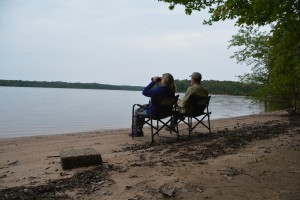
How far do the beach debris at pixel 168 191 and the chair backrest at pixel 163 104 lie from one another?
3.24 m

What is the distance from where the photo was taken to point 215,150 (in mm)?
5230

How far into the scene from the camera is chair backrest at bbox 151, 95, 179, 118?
6465 mm

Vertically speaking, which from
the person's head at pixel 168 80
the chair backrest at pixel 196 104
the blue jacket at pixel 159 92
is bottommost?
the chair backrest at pixel 196 104

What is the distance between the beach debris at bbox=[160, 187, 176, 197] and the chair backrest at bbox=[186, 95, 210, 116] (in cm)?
379

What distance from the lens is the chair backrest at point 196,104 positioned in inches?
274

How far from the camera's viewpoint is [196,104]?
7.01 meters

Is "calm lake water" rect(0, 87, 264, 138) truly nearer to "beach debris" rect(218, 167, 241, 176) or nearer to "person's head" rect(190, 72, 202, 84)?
"person's head" rect(190, 72, 202, 84)

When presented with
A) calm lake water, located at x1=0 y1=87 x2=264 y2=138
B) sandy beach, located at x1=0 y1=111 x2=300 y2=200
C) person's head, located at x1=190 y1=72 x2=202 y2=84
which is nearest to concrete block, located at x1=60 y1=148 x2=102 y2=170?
sandy beach, located at x1=0 y1=111 x2=300 y2=200

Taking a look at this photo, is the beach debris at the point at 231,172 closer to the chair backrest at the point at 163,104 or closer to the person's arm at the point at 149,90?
the chair backrest at the point at 163,104

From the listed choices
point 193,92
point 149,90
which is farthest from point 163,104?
point 193,92

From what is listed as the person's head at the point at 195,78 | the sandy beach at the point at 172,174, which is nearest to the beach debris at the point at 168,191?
the sandy beach at the point at 172,174

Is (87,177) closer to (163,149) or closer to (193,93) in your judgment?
(163,149)

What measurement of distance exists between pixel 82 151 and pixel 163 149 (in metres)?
1.54

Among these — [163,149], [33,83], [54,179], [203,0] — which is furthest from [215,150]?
[33,83]
